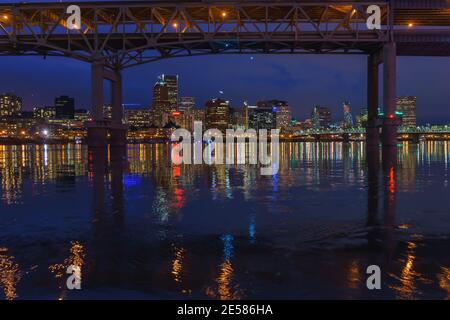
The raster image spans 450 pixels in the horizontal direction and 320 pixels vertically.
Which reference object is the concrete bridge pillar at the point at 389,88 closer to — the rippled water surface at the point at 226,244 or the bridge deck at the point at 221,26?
the bridge deck at the point at 221,26

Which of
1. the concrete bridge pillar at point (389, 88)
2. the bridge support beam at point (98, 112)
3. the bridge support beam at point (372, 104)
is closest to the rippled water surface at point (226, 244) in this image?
the concrete bridge pillar at point (389, 88)

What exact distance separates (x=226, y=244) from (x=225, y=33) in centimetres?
5561

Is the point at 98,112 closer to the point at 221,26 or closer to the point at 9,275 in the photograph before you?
the point at 221,26

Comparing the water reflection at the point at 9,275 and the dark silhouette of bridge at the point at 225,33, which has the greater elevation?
the dark silhouette of bridge at the point at 225,33

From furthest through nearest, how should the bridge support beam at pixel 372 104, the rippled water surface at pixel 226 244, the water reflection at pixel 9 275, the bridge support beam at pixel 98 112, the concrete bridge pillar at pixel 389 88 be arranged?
the bridge support beam at pixel 372 104
the bridge support beam at pixel 98 112
the concrete bridge pillar at pixel 389 88
the rippled water surface at pixel 226 244
the water reflection at pixel 9 275

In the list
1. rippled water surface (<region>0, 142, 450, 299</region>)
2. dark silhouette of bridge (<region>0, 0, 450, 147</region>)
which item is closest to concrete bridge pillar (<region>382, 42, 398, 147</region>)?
dark silhouette of bridge (<region>0, 0, 450, 147</region>)

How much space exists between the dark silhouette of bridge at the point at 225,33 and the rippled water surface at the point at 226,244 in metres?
45.6

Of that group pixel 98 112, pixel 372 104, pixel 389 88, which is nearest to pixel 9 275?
pixel 98 112

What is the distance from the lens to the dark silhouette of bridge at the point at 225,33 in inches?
2377

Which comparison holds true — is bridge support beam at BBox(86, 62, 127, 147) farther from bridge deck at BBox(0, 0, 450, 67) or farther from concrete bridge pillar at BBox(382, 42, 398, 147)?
concrete bridge pillar at BBox(382, 42, 398, 147)

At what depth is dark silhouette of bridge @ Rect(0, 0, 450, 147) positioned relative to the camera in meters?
60.4

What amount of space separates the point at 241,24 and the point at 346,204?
52.4 m

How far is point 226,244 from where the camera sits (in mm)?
9719

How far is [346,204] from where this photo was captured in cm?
1534
